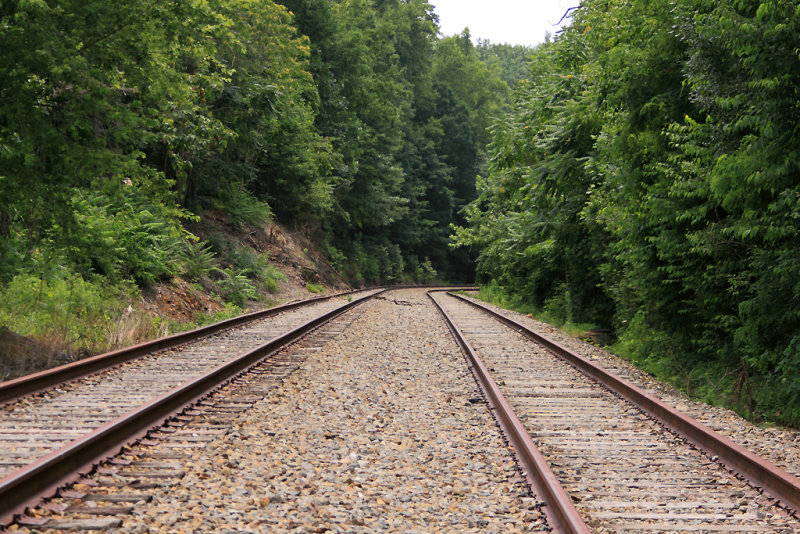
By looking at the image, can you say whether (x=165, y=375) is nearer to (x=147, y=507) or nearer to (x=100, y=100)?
(x=100, y=100)

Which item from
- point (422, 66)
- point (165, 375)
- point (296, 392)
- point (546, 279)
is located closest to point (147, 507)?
point (296, 392)

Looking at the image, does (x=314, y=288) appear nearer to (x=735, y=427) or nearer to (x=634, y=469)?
(x=735, y=427)

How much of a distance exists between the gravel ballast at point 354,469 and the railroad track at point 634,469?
0.35 m

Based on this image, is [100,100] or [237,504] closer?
[237,504]

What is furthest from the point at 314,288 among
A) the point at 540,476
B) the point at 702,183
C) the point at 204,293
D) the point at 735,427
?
the point at 540,476

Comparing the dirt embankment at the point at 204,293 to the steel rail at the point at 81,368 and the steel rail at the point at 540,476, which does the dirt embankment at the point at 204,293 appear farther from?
the steel rail at the point at 540,476

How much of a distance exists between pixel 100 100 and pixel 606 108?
8.29 metres

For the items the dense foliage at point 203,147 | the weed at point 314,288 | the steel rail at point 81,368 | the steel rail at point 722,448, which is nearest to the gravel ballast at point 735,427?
the steel rail at point 722,448

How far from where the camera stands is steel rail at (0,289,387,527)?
13.3 feet

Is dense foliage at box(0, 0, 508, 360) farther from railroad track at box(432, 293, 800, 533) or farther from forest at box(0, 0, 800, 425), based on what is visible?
railroad track at box(432, 293, 800, 533)

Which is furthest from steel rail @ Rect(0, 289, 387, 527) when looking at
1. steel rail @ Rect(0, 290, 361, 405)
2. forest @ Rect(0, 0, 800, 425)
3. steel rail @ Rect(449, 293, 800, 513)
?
steel rail @ Rect(449, 293, 800, 513)

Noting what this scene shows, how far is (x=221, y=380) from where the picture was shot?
27.5ft

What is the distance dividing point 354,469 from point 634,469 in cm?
224

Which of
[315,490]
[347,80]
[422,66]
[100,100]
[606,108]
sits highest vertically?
[422,66]
